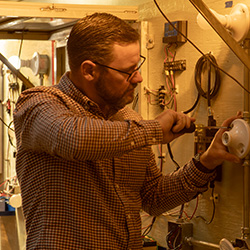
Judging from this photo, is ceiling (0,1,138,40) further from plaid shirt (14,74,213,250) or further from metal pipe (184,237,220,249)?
metal pipe (184,237,220,249)

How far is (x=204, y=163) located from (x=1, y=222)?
2515mm

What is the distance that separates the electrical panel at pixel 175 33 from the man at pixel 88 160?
2.83 ft

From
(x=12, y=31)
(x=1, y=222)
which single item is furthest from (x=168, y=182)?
(x=1, y=222)

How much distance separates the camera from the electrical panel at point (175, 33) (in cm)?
253

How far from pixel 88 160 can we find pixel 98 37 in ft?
1.29

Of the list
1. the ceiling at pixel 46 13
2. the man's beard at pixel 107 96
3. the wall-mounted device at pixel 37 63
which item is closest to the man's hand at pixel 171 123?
the man's beard at pixel 107 96

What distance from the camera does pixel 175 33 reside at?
2.56m

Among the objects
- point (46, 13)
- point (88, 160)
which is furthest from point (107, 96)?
point (46, 13)

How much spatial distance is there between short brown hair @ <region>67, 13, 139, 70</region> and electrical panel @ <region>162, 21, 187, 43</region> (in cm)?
86

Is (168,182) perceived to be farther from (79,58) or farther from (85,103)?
(79,58)

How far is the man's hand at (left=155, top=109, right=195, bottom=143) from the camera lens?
1544 mm

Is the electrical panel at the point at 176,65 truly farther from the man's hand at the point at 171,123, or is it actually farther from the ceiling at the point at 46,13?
the man's hand at the point at 171,123

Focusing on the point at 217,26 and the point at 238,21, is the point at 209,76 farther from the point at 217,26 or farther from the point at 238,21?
the point at 217,26

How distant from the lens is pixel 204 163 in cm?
183
